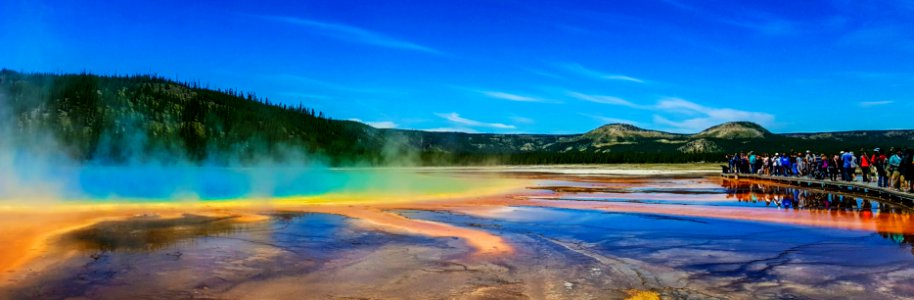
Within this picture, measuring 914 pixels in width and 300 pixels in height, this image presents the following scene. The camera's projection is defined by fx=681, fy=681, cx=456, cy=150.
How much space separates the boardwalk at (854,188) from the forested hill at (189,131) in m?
57.5

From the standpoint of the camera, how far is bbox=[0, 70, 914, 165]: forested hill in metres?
80.4

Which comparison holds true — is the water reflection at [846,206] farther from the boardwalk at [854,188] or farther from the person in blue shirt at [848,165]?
the person in blue shirt at [848,165]

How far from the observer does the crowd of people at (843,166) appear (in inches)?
638

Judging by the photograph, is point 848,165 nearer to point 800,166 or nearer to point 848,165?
point 848,165

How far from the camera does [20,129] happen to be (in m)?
83.5

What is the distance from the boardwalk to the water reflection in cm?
39

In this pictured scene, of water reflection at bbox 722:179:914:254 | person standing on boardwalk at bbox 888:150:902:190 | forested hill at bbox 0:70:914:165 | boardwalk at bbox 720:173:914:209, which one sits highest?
forested hill at bbox 0:70:914:165

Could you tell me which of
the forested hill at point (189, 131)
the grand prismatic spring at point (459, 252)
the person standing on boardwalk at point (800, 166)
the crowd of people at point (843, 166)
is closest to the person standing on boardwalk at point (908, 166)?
the crowd of people at point (843, 166)

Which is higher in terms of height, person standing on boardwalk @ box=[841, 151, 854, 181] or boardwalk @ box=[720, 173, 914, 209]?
person standing on boardwalk @ box=[841, 151, 854, 181]

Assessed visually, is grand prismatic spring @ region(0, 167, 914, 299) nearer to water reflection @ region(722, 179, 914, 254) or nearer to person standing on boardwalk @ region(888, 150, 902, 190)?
water reflection @ region(722, 179, 914, 254)

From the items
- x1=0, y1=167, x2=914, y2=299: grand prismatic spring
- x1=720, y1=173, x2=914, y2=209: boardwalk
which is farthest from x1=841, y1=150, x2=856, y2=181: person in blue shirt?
x1=0, y1=167, x2=914, y2=299: grand prismatic spring

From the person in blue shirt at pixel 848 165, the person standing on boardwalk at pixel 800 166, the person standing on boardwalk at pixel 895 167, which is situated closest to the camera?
the person standing on boardwalk at pixel 895 167

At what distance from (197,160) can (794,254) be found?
7681 centimetres

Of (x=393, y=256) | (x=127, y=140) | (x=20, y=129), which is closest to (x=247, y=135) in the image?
(x=127, y=140)
